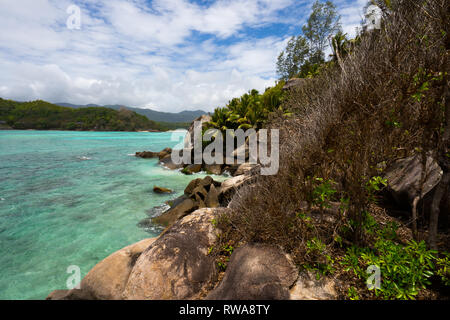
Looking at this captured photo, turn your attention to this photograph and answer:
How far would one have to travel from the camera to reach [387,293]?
2053 mm

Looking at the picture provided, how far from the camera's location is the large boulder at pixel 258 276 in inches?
93.1

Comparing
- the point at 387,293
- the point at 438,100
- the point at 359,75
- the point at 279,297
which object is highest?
the point at 359,75

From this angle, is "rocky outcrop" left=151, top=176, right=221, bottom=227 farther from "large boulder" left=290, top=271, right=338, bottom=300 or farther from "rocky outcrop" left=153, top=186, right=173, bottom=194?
"large boulder" left=290, top=271, right=338, bottom=300

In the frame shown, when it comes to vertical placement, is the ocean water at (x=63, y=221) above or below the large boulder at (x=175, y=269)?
below

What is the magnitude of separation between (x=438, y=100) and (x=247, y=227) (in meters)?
3.09

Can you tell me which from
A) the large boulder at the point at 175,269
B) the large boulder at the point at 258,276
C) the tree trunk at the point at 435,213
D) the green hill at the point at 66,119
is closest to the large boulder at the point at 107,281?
the large boulder at the point at 175,269

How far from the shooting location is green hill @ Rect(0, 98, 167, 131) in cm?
7731

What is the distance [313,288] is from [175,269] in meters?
2.09

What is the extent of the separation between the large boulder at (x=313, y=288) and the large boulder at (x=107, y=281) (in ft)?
9.08

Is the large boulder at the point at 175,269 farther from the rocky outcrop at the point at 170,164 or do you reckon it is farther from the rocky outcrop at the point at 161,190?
the rocky outcrop at the point at 170,164

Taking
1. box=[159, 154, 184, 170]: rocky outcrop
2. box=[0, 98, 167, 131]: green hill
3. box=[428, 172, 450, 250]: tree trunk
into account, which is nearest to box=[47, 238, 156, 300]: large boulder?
box=[428, 172, 450, 250]: tree trunk

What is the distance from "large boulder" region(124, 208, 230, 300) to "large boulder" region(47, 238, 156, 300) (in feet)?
1.93
